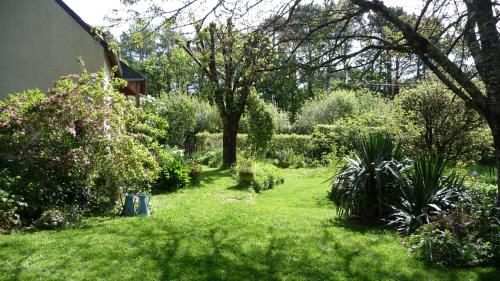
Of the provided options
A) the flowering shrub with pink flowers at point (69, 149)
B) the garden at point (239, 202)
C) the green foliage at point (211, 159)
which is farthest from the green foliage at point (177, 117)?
the flowering shrub with pink flowers at point (69, 149)

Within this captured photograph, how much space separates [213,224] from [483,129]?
943 centimetres

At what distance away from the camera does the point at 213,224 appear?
26.1ft

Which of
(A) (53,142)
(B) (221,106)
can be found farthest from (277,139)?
(A) (53,142)

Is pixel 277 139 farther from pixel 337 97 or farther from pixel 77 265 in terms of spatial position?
pixel 77 265

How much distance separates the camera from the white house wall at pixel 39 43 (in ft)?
39.2

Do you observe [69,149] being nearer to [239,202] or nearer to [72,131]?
[72,131]

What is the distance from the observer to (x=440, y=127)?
1288cm

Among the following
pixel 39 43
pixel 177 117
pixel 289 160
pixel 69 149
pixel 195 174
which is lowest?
pixel 195 174

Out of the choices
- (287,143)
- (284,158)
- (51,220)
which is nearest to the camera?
(51,220)

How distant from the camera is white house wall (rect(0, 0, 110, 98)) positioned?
1196 centimetres

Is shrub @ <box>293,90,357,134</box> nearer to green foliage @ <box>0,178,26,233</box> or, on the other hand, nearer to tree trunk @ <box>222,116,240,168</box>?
tree trunk @ <box>222,116,240,168</box>

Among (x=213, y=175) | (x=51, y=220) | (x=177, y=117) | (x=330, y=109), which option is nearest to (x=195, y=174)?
(x=213, y=175)

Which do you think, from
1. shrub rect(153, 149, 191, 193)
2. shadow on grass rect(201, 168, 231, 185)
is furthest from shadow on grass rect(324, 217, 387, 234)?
shadow on grass rect(201, 168, 231, 185)

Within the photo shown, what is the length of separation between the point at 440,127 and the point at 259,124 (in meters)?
8.35
